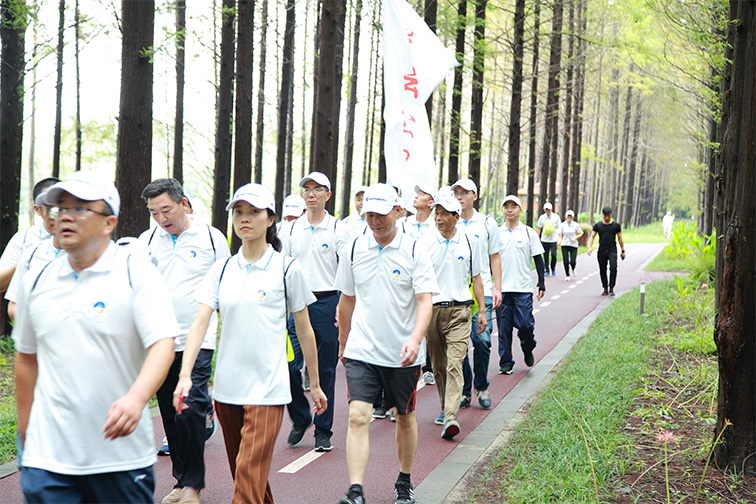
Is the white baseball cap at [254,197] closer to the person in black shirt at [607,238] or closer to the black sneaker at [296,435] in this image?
the black sneaker at [296,435]

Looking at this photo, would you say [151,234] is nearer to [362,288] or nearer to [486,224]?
[362,288]

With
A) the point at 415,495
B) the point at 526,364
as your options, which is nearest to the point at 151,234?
the point at 415,495

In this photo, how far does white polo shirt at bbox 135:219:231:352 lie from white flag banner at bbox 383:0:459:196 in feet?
14.7

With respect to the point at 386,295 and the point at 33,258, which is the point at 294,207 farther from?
the point at 386,295

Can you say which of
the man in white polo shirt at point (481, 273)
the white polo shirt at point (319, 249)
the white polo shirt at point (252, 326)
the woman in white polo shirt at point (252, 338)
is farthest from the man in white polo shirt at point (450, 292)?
the white polo shirt at point (252, 326)

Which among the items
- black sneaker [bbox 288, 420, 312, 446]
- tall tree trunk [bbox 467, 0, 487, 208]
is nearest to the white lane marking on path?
black sneaker [bbox 288, 420, 312, 446]

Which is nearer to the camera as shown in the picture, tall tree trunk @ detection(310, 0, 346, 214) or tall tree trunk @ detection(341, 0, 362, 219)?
tall tree trunk @ detection(310, 0, 346, 214)

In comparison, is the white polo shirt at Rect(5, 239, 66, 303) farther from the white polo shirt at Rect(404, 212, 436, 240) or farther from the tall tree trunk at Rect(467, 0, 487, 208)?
the tall tree trunk at Rect(467, 0, 487, 208)

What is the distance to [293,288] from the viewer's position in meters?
4.44

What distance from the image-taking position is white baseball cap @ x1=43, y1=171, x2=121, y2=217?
2.96 meters

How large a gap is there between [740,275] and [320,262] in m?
3.75

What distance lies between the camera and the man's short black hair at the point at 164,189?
200 inches

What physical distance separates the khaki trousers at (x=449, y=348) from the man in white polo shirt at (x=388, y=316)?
1.67 m

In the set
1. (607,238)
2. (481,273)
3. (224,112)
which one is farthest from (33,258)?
(607,238)
